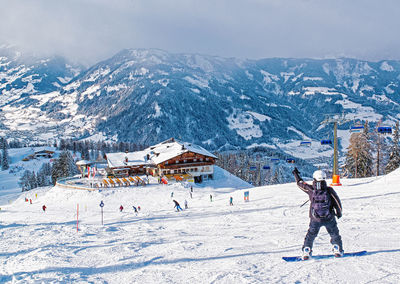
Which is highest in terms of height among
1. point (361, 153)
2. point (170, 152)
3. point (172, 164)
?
point (170, 152)

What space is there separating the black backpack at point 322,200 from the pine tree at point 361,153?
133ft

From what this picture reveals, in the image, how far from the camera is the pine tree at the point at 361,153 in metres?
42.4

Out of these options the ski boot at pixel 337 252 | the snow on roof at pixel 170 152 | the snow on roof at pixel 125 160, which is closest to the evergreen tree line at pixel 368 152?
the snow on roof at pixel 170 152

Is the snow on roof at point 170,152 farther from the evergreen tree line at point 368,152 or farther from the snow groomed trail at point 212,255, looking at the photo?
the snow groomed trail at point 212,255

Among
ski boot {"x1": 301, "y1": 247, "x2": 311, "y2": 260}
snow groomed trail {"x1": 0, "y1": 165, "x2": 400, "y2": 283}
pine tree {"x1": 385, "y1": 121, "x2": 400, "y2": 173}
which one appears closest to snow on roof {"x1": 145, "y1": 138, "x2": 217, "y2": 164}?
pine tree {"x1": 385, "y1": 121, "x2": 400, "y2": 173}

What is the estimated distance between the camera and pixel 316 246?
27.5 ft

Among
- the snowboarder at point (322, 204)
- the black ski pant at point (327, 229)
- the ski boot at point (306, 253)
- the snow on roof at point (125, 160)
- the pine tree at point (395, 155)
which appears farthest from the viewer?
the snow on roof at point (125, 160)

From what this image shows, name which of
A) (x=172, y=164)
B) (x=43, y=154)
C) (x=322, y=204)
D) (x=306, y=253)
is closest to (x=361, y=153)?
(x=172, y=164)

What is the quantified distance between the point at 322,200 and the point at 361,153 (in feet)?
136

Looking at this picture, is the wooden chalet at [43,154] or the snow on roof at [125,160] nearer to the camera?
the snow on roof at [125,160]

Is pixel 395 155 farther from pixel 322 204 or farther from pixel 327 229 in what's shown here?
pixel 322 204

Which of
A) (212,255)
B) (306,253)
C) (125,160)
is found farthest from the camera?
(125,160)

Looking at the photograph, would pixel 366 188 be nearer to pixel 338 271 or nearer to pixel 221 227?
pixel 221 227

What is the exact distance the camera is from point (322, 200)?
6730 mm
